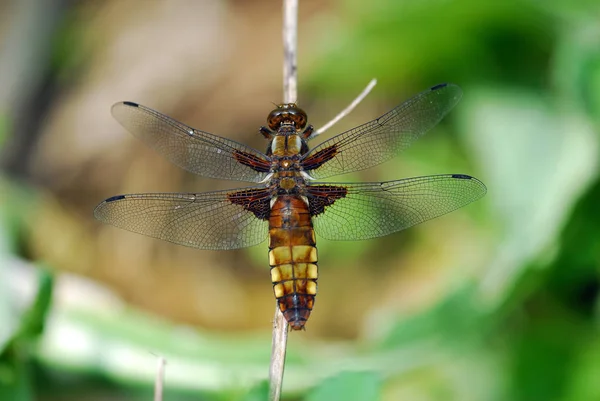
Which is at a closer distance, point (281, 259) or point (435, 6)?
point (281, 259)

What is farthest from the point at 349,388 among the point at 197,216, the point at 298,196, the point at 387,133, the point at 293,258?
the point at 387,133

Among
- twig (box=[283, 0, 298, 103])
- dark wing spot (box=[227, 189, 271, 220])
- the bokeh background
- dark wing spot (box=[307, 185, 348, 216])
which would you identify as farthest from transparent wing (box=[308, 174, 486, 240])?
the bokeh background

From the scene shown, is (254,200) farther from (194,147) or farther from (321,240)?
(321,240)

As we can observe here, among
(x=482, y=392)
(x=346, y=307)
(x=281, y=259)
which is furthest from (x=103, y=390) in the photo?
(x=482, y=392)

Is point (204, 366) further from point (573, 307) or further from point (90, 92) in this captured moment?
point (90, 92)

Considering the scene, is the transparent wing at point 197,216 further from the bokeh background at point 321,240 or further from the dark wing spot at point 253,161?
the bokeh background at point 321,240

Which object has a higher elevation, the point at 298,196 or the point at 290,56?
the point at 290,56

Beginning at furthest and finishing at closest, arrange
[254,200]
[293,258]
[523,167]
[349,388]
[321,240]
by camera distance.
A: [321,240], [523,167], [254,200], [293,258], [349,388]
